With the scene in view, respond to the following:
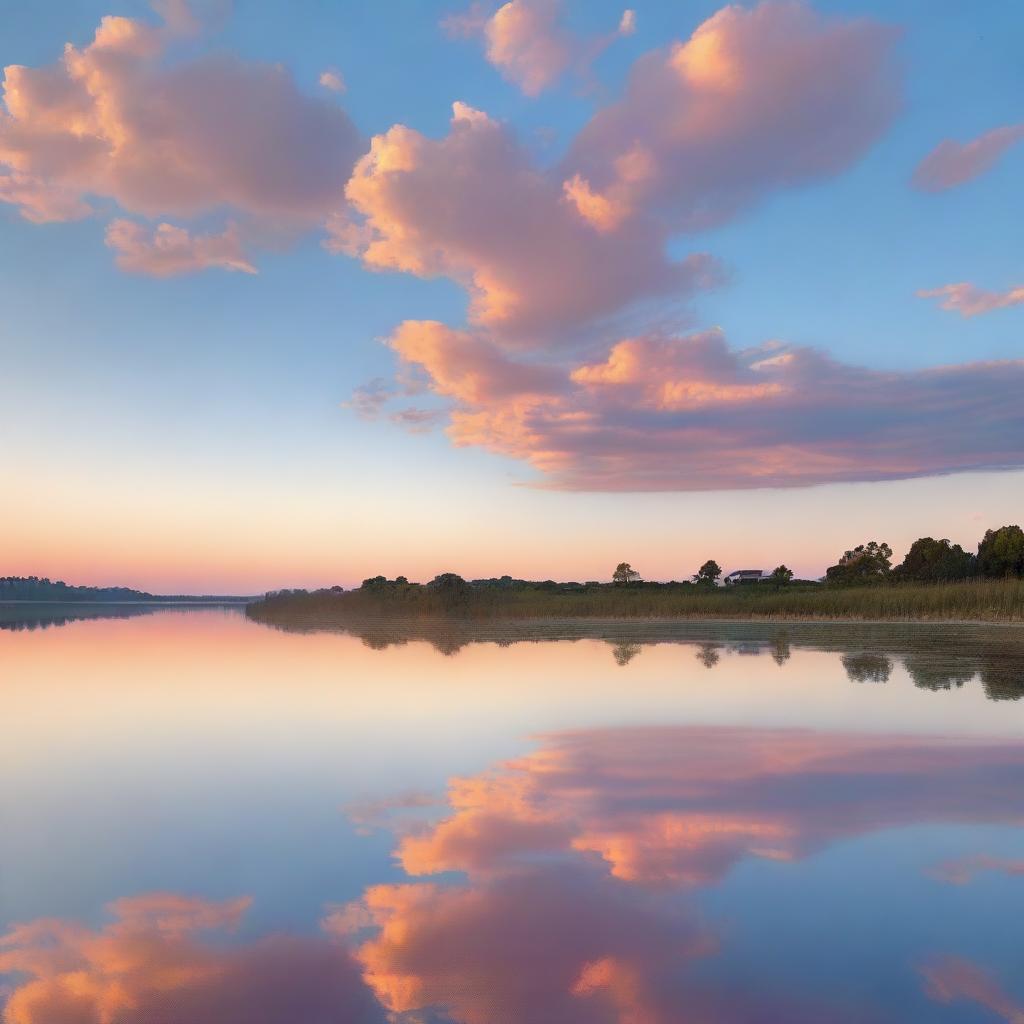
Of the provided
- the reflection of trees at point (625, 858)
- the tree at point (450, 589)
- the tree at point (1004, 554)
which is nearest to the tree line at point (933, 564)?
the tree at point (1004, 554)

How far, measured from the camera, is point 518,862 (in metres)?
6.75

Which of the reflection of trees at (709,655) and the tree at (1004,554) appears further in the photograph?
the tree at (1004,554)

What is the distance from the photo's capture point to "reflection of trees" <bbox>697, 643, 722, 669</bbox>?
22.0 m

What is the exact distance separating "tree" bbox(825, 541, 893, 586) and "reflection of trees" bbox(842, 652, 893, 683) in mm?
67679

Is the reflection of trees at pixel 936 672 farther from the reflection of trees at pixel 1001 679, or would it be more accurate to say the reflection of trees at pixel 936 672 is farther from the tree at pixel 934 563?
the tree at pixel 934 563

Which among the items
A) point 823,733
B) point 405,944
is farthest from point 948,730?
point 405,944

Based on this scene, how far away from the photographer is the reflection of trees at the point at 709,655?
22000mm

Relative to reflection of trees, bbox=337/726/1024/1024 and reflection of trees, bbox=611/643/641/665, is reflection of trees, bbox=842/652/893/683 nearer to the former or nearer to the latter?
reflection of trees, bbox=611/643/641/665

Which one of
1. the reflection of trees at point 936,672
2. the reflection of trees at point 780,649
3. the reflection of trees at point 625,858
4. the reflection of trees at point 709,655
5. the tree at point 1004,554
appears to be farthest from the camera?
the tree at point 1004,554

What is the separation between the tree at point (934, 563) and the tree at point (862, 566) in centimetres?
694

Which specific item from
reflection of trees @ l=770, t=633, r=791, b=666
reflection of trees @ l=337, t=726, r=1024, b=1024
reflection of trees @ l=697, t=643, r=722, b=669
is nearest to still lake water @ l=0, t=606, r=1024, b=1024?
reflection of trees @ l=337, t=726, r=1024, b=1024

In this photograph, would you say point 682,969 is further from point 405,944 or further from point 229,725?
point 229,725

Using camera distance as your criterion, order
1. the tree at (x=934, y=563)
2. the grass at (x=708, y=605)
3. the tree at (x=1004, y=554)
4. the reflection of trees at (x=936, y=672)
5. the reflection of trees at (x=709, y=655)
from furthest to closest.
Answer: the tree at (x=934, y=563)
the tree at (x=1004, y=554)
the grass at (x=708, y=605)
the reflection of trees at (x=709, y=655)
the reflection of trees at (x=936, y=672)

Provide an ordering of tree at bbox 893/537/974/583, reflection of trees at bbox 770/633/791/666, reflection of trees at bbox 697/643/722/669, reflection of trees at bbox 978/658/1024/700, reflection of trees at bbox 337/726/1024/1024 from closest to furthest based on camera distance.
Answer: reflection of trees at bbox 337/726/1024/1024, reflection of trees at bbox 978/658/1024/700, reflection of trees at bbox 697/643/722/669, reflection of trees at bbox 770/633/791/666, tree at bbox 893/537/974/583
